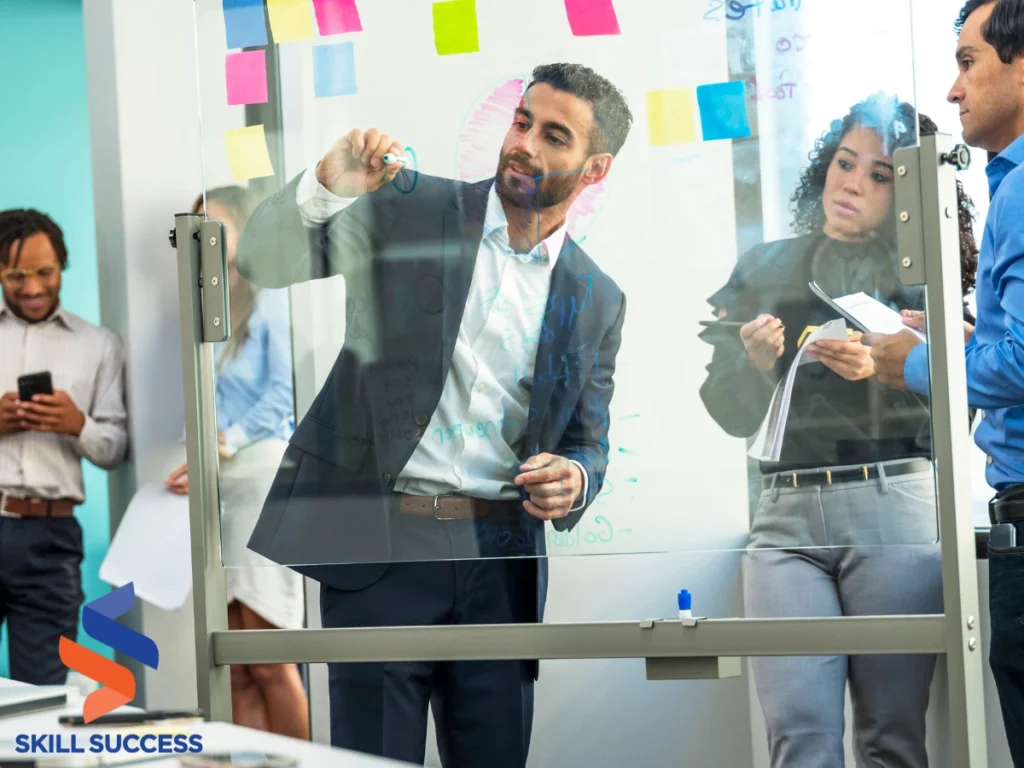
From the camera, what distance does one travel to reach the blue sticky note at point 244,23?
1798 millimetres

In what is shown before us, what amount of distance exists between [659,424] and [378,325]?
445 mm

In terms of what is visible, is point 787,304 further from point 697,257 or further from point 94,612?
point 94,612

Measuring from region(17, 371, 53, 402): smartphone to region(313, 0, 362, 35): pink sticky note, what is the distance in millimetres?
1698

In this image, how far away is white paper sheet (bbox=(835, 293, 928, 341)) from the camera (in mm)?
1549

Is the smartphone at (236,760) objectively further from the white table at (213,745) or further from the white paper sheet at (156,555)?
the white paper sheet at (156,555)

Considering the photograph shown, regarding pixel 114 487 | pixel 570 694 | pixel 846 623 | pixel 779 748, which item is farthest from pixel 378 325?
pixel 114 487

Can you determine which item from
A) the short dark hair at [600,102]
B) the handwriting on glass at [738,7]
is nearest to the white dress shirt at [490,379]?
the short dark hair at [600,102]

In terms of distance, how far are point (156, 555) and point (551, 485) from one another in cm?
167

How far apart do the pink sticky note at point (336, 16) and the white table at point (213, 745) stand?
1.01 m

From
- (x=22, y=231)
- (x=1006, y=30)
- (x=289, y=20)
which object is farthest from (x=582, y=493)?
(x=22, y=231)

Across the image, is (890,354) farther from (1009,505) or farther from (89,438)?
(89,438)

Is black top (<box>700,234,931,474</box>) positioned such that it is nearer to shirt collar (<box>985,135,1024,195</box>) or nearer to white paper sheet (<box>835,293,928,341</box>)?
white paper sheet (<box>835,293,928,341</box>)

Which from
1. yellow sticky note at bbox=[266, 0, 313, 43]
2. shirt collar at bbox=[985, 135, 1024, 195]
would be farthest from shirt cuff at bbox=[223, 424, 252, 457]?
shirt collar at bbox=[985, 135, 1024, 195]

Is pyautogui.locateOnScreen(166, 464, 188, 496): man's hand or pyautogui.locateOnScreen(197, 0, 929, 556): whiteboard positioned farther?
pyautogui.locateOnScreen(166, 464, 188, 496): man's hand
